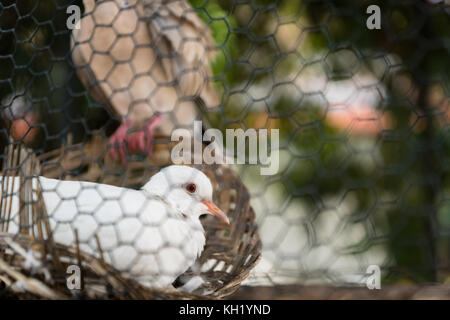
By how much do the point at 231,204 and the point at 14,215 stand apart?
32 cm

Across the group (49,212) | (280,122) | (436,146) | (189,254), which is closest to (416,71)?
(436,146)

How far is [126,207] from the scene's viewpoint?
1.58 feet

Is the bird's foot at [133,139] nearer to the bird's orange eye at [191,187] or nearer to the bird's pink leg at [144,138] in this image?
the bird's pink leg at [144,138]

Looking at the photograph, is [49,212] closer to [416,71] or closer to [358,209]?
[416,71]

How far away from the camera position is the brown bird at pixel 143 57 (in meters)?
0.64

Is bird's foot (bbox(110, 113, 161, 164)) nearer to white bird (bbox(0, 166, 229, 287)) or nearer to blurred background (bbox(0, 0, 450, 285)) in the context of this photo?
blurred background (bbox(0, 0, 450, 285))

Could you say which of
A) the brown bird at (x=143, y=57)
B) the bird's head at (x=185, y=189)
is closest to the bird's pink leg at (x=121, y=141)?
the brown bird at (x=143, y=57)

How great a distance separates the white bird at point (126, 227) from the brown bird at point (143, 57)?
14 centimetres

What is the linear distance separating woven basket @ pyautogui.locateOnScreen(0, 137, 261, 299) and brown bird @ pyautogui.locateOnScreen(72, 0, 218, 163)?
4 centimetres

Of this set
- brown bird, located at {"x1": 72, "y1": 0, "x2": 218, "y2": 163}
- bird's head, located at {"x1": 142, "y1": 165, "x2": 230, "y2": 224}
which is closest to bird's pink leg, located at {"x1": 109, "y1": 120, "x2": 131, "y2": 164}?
brown bird, located at {"x1": 72, "y1": 0, "x2": 218, "y2": 163}

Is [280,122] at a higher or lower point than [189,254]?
higher

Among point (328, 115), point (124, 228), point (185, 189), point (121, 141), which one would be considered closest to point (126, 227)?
point (124, 228)
